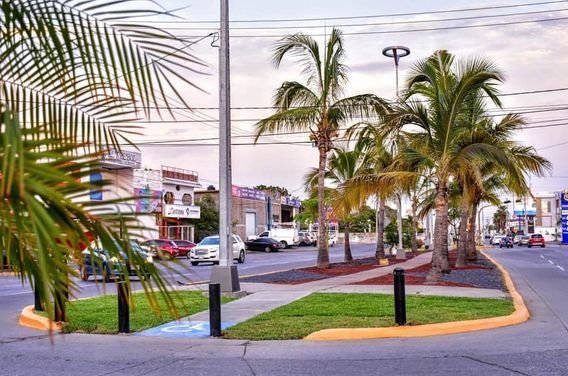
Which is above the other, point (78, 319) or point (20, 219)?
point (20, 219)

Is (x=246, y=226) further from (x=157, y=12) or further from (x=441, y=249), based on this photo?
(x=157, y=12)

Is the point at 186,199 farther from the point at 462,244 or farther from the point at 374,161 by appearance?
the point at 462,244

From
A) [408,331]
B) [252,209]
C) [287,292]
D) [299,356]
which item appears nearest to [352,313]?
[408,331]

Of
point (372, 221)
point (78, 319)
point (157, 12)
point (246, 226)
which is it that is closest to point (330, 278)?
point (78, 319)

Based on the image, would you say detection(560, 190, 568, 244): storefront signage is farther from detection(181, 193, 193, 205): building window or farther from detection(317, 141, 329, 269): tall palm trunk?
detection(317, 141, 329, 269): tall palm trunk

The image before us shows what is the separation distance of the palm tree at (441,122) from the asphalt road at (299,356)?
836 cm

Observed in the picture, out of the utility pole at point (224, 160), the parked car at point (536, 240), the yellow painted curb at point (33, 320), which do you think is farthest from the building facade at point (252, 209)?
the yellow painted curb at point (33, 320)

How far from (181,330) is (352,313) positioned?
10.5 feet

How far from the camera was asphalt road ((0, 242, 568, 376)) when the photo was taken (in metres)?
8.27

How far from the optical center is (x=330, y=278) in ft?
78.0

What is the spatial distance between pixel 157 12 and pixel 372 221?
11579 centimetres

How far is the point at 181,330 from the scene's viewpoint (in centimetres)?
1166

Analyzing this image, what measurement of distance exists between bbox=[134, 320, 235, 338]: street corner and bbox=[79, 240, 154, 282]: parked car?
29.0 ft

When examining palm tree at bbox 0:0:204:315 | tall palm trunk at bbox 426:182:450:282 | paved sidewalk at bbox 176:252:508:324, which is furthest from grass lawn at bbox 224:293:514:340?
palm tree at bbox 0:0:204:315
